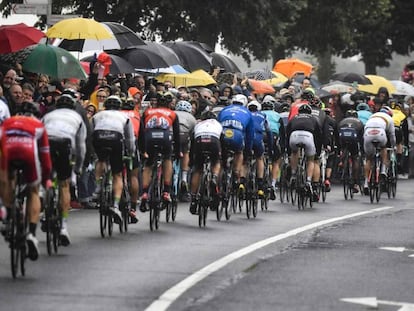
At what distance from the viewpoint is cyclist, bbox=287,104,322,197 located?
84.2ft

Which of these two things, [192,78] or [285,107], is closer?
[285,107]

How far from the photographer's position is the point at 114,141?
1866 cm

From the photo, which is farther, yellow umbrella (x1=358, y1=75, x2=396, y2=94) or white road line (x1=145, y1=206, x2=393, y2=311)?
yellow umbrella (x1=358, y1=75, x2=396, y2=94)

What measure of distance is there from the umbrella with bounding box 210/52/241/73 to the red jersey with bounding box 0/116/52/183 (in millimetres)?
21792

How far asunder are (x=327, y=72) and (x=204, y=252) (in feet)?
261

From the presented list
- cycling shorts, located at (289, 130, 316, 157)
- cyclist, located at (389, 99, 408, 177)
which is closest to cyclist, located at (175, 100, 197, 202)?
cycling shorts, located at (289, 130, 316, 157)

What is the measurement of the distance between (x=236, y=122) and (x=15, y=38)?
14.4ft

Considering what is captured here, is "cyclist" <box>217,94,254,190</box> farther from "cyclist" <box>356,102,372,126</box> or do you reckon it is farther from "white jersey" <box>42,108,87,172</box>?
"cyclist" <box>356,102,372,126</box>

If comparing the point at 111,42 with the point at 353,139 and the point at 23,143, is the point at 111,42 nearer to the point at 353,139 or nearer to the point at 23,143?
the point at 353,139

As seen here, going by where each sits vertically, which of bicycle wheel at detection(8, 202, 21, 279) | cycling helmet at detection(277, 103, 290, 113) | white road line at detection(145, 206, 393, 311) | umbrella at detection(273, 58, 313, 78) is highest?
umbrella at detection(273, 58, 313, 78)

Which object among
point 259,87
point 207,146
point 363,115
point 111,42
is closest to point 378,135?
point 363,115

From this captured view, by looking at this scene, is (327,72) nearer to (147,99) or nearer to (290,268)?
(147,99)

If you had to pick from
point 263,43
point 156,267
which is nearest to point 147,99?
point 156,267

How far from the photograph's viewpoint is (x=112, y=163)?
61.9 feet
